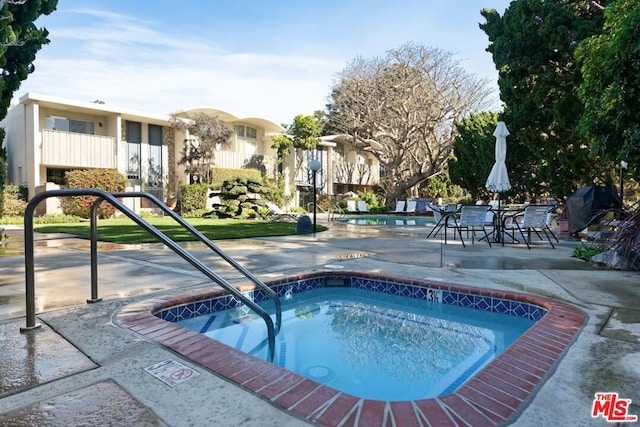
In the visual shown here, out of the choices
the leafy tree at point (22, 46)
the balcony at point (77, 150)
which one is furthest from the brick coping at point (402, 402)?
the balcony at point (77, 150)

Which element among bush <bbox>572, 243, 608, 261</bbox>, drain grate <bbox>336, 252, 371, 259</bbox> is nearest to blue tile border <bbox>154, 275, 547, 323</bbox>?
drain grate <bbox>336, 252, 371, 259</bbox>

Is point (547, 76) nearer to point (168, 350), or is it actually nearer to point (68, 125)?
point (168, 350)

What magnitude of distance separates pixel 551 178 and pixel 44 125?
22.5 meters

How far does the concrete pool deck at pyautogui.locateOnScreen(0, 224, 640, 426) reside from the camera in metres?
1.81

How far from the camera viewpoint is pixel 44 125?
19797 mm

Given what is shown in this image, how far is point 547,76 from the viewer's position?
1002 centimetres

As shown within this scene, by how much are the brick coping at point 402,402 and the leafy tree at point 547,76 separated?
877cm

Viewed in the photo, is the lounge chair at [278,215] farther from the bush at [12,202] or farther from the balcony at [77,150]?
the bush at [12,202]

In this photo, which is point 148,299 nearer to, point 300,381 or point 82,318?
point 82,318

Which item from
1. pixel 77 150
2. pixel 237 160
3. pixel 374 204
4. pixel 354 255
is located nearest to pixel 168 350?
pixel 354 255

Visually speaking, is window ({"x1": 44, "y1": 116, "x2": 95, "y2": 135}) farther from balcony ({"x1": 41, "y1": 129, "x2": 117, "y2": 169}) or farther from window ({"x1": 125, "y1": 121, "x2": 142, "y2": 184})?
window ({"x1": 125, "y1": 121, "x2": 142, "y2": 184})

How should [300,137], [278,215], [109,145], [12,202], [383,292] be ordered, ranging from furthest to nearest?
[300,137] < [109,145] < [278,215] < [12,202] < [383,292]

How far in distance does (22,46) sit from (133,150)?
1216 cm

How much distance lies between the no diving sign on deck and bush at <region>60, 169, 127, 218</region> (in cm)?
1759
